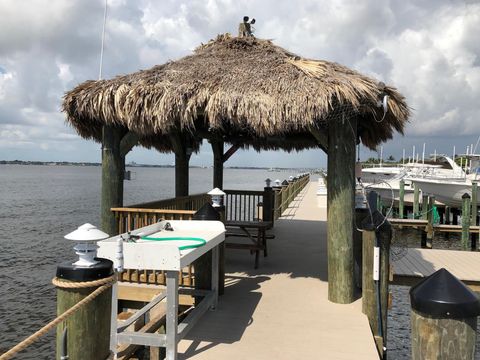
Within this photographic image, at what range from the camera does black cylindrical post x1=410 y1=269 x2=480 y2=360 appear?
223cm

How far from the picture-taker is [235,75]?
6.29m

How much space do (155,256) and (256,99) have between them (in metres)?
2.99

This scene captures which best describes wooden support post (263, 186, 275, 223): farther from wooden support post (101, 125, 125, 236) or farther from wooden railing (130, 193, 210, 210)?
wooden support post (101, 125, 125, 236)

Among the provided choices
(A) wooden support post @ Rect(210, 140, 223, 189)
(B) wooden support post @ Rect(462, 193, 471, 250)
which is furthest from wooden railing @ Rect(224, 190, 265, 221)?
(B) wooden support post @ Rect(462, 193, 471, 250)

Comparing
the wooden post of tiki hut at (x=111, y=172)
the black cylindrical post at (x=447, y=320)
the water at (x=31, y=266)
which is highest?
the wooden post of tiki hut at (x=111, y=172)

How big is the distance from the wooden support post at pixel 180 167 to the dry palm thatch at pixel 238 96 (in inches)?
159

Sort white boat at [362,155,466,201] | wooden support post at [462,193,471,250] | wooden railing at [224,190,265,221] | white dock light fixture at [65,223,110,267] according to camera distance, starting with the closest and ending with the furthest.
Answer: white dock light fixture at [65,223,110,267]
wooden railing at [224,190,265,221]
wooden support post at [462,193,471,250]
white boat at [362,155,466,201]

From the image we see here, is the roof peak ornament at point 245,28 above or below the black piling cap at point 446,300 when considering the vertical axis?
above

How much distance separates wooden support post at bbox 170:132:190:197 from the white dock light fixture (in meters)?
7.89

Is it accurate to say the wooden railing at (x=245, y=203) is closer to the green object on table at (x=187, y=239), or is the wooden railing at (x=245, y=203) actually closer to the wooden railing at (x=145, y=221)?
the wooden railing at (x=145, y=221)

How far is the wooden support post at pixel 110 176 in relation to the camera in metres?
6.58

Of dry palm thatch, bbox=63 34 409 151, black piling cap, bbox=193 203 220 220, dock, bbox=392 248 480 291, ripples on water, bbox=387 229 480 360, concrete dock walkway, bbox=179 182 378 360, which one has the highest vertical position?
dry palm thatch, bbox=63 34 409 151

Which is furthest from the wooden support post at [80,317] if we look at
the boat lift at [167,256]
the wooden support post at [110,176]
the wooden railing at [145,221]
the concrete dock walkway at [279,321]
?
the wooden support post at [110,176]

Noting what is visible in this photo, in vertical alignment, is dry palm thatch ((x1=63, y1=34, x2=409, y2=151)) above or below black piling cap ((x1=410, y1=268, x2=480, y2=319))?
above
